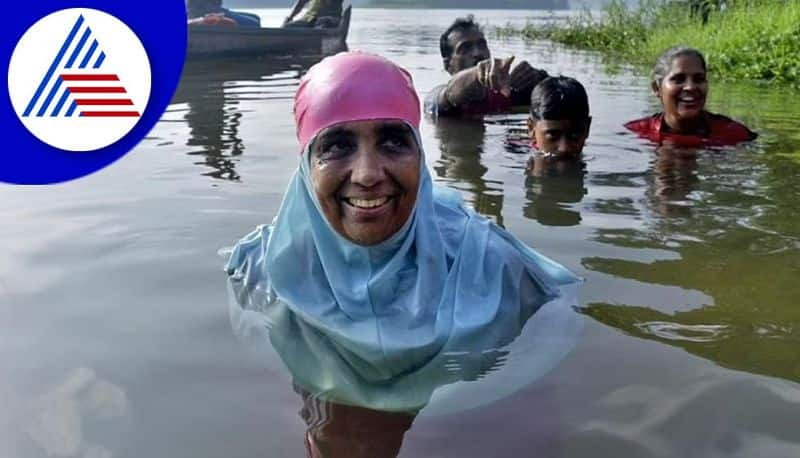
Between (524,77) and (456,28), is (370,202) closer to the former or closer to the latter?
(524,77)

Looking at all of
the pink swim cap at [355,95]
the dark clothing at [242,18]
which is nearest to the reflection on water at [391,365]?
the pink swim cap at [355,95]

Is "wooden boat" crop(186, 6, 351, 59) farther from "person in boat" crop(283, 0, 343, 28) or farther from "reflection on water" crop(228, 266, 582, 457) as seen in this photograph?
"reflection on water" crop(228, 266, 582, 457)

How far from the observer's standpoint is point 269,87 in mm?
10211

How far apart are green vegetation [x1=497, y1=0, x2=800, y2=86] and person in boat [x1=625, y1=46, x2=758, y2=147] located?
449 centimetres

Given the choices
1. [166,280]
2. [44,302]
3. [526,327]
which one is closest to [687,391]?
[526,327]

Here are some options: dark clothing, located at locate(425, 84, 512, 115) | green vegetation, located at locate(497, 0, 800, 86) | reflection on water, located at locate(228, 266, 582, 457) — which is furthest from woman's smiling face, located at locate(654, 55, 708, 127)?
green vegetation, located at locate(497, 0, 800, 86)

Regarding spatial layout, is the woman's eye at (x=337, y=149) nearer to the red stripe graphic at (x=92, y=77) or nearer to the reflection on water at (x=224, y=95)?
the red stripe graphic at (x=92, y=77)

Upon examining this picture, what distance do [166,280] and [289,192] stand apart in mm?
988

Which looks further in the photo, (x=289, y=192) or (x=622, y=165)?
(x=622, y=165)

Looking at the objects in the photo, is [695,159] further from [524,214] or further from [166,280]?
[166,280]

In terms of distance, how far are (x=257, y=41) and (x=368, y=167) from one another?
42.2 ft

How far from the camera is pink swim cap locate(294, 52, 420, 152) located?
7.80ft

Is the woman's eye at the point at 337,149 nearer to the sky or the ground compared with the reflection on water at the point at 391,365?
nearer to the sky

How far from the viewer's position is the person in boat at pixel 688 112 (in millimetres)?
5797
